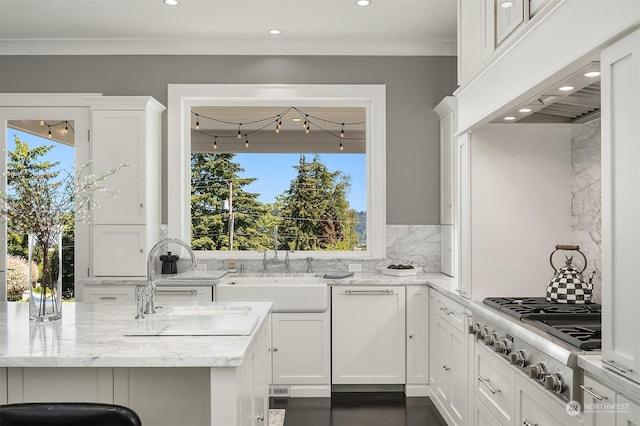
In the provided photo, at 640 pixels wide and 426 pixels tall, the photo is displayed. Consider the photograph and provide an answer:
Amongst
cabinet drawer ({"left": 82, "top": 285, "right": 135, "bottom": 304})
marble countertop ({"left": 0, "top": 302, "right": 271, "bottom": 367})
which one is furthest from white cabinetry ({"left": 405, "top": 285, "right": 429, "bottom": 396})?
cabinet drawer ({"left": 82, "top": 285, "right": 135, "bottom": 304})

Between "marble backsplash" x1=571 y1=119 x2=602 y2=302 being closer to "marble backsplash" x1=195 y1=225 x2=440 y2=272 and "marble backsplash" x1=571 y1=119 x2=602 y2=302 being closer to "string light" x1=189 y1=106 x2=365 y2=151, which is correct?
"marble backsplash" x1=195 y1=225 x2=440 y2=272

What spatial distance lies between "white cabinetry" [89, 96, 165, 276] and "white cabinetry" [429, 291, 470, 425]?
2.39 metres

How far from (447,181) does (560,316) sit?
238 centimetres

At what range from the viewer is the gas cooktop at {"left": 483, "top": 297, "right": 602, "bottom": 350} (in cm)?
191

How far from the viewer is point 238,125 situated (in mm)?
5121

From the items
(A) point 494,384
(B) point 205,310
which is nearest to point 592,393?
(A) point 494,384

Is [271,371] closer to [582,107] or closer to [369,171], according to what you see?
[369,171]

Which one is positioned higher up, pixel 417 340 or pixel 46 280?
pixel 46 280

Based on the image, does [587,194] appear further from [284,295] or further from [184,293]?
[184,293]

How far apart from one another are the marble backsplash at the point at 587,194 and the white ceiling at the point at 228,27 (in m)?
1.60

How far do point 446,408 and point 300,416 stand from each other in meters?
1.02

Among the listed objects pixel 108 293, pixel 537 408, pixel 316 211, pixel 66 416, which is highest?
pixel 316 211

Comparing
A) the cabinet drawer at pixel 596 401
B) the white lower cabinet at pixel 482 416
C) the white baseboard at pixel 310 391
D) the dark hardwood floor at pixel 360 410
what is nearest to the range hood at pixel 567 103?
the cabinet drawer at pixel 596 401

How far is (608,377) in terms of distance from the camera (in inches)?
62.5
